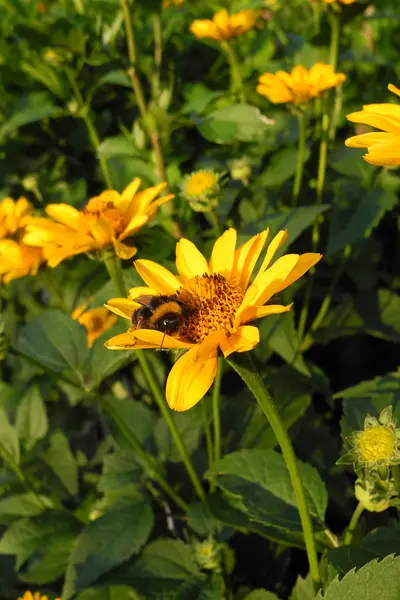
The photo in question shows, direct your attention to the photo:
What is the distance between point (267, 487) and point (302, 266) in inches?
16.4

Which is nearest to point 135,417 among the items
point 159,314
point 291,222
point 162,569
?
point 162,569

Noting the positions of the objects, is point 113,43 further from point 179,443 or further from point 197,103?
point 179,443

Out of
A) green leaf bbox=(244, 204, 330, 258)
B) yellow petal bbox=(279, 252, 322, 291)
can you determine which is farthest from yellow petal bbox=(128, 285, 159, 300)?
green leaf bbox=(244, 204, 330, 258)

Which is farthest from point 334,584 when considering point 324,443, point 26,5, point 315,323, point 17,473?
point 26,5

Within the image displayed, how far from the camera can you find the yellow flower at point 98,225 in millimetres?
978

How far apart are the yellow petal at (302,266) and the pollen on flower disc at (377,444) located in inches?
8.3

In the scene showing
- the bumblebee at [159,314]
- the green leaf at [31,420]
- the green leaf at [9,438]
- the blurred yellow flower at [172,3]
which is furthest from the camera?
the blurred yellow flower at [172,3]

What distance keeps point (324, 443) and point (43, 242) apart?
0.71 metres

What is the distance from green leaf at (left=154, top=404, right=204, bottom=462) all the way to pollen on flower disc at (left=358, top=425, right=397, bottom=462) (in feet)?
1.83

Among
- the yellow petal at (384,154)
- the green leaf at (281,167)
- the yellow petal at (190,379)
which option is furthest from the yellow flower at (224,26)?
the yellow petal at (190,379)

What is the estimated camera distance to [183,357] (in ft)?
2.20

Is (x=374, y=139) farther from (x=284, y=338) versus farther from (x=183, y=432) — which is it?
(x=183, y=432)

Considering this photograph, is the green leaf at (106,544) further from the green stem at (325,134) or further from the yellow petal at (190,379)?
the green stem at (325,134)

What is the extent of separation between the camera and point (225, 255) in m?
0.84
